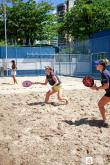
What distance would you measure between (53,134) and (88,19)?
47.0 meters

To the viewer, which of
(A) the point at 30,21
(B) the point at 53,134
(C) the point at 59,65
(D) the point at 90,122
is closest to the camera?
(B) the point at 53,134

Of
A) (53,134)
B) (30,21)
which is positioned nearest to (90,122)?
(53,134)

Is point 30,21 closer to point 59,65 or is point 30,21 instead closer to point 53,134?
point 59,65

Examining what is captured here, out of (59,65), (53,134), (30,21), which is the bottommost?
(59,65)

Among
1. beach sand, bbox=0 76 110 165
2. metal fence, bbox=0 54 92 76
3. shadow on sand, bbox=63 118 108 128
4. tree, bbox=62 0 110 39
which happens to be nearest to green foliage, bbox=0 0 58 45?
tree, bbox=62 0 110 39

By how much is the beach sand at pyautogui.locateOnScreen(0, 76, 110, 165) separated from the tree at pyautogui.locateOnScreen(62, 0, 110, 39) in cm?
4226

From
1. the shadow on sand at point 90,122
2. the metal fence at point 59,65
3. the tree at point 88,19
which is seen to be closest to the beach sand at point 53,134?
the shadow on sand at point 90,122

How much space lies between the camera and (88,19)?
5528 cm

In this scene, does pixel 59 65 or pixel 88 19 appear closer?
pixel 59 65

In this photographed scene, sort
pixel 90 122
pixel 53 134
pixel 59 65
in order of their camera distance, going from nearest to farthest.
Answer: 1. pixel 53 134
2. pixel 90 122
3. pixel 59 65

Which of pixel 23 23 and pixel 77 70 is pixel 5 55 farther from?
pixel 23 23

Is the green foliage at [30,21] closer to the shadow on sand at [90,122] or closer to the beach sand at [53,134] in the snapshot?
the beach sand at [53,134]

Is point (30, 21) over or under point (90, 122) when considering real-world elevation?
over

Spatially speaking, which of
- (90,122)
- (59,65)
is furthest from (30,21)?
(90,122)
